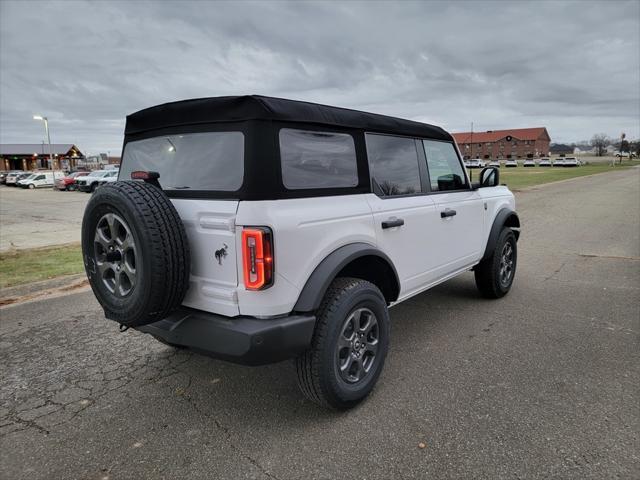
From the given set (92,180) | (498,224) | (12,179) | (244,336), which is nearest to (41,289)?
(244,336)

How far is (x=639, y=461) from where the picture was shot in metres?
2.41

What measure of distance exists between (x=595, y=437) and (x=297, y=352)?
182 centimetres

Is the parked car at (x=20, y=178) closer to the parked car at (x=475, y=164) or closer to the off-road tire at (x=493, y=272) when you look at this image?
the parked car at (x=475, y=164)

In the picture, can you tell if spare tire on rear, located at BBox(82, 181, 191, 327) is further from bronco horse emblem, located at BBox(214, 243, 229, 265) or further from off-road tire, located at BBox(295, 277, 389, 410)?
off-road tire, located at BBox(295, 277, 389, 410)

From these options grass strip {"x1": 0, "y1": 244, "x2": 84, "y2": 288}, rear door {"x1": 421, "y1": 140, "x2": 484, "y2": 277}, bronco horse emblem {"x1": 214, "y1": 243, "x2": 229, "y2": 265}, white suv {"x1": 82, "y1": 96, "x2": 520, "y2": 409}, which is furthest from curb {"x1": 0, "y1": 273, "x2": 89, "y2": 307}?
rear door {"x1": 421, "y1": 140, "x2": 484, "y2": 277}

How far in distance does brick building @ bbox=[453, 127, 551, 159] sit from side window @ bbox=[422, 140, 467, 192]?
10679 centimetres

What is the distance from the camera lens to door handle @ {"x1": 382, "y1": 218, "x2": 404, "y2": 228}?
10.7ft

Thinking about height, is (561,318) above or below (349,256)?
below

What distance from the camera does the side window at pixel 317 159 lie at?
8.80 ft

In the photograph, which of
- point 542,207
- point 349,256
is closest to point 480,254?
point 349,256

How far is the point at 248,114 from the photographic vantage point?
2551 mm

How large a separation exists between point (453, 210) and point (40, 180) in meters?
45.0

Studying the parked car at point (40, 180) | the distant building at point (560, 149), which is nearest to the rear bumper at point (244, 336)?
the parked car at point (40, 180)

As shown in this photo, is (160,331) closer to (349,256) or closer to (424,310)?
(349,256)
